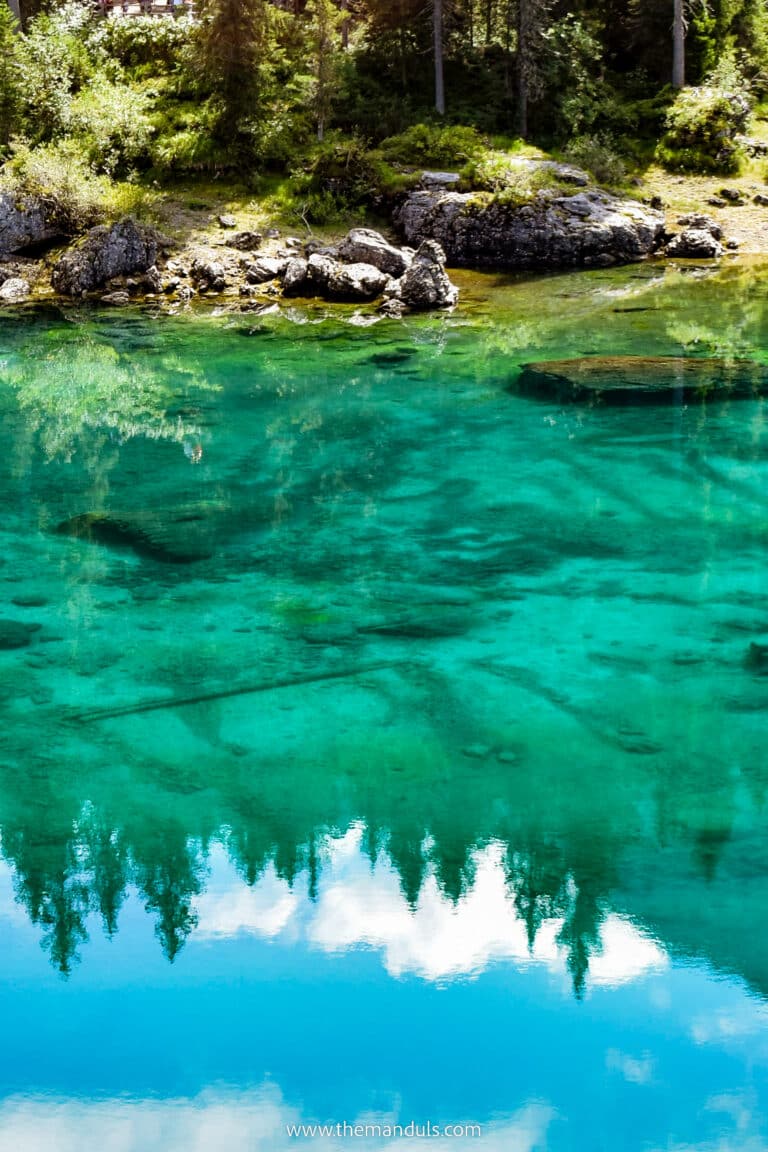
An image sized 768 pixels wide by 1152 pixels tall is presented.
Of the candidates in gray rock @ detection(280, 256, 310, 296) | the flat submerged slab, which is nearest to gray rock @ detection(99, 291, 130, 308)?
gray rock @ detection(280, 256, 310, 296)

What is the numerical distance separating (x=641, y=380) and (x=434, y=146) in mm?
19474

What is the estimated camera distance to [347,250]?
103 ft

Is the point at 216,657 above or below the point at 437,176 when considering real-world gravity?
below

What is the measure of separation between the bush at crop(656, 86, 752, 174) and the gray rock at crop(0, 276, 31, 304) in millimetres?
21607

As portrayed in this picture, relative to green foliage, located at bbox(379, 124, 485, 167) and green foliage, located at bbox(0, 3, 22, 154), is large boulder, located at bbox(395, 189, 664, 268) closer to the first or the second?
green foliage, located at bbox(379, 124, 485, 167)

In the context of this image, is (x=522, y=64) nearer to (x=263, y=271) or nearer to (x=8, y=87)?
(x=263, y=271)

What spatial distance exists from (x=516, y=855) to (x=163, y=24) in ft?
134

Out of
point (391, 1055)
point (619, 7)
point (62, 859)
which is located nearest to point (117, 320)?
point (62, 859)

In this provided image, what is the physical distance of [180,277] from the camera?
105ft

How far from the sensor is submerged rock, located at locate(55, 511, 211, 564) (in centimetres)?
1370

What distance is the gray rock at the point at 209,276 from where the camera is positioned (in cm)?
3161

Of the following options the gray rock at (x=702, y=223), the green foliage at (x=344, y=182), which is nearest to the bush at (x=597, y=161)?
the gray rock at (x=702, y=223)

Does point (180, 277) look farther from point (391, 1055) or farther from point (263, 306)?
point (391, 1055)

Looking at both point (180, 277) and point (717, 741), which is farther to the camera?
point (180, 277)
